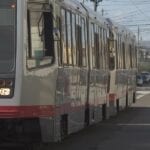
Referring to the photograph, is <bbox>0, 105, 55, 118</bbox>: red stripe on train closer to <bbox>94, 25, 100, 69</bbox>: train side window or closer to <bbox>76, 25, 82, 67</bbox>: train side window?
<bbox>76, 25, 82, 67</bbox>: train side window

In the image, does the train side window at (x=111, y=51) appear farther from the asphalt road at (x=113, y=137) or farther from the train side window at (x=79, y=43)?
the train side window at (x=79, y=43)

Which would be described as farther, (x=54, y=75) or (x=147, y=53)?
(x=147, y=53)

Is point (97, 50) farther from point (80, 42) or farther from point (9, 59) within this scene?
point (9, 59)

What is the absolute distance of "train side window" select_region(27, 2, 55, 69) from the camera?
13.7 meters

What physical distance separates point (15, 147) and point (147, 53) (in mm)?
144627

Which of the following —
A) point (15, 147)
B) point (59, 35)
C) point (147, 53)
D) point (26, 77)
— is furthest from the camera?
point (147, 53)

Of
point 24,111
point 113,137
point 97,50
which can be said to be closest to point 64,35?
point 24,111

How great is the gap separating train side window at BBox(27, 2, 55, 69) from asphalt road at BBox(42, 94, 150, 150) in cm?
327

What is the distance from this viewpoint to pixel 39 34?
13852 millimetres

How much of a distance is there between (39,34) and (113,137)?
6853 mm

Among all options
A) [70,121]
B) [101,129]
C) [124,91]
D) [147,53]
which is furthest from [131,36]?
[147,53]

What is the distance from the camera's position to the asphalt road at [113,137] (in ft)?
57.2

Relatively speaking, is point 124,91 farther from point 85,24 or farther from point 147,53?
point 147,53

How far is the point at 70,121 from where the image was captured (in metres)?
16.4
